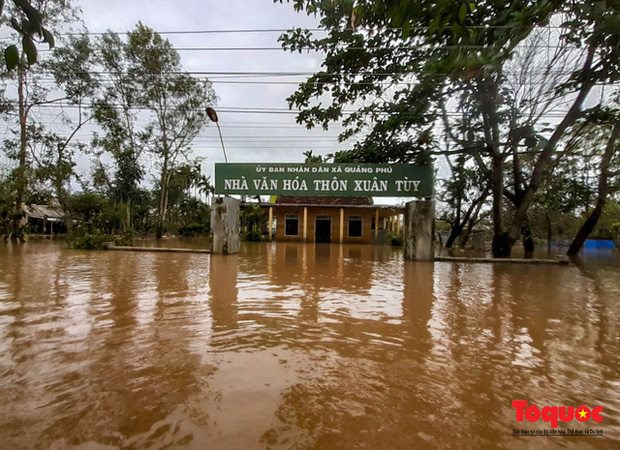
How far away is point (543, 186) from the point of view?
17.0 metres

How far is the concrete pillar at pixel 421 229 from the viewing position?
440 inches

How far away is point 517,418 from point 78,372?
3.17m

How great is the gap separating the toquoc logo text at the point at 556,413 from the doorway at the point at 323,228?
23.8 m

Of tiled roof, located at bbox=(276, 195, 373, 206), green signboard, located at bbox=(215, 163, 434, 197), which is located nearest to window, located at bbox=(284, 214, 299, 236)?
tiled roof, located at bbox=(276, 195, 373, 206)

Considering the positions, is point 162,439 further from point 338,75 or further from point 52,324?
point 338,75

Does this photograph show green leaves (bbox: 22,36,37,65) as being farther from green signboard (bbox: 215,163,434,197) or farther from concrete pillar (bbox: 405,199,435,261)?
concrete pillar (bbox: 405,199,435,261)

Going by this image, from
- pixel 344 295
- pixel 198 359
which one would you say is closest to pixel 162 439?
pixel 198 359

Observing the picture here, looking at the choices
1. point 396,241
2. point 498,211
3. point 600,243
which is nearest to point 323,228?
point 396,241

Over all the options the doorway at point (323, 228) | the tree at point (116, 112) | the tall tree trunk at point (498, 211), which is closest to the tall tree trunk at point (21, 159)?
the tree at point (116, 112)

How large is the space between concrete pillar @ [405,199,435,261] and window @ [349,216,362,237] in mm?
14518

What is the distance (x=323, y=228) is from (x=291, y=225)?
2.52 metres

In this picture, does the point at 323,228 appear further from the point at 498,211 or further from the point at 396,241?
→ the point at 498,211

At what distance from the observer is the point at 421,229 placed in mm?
11375

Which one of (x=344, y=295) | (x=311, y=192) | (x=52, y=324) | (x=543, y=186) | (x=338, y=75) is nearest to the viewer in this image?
(x=52, y=324)
